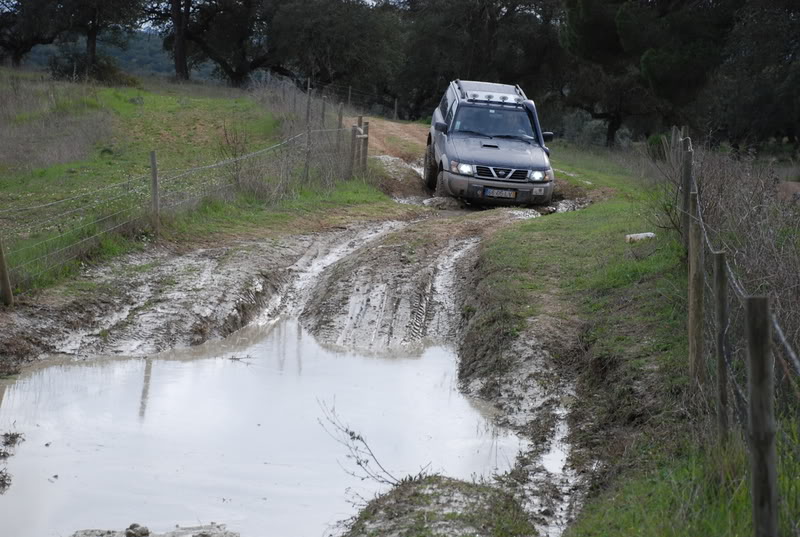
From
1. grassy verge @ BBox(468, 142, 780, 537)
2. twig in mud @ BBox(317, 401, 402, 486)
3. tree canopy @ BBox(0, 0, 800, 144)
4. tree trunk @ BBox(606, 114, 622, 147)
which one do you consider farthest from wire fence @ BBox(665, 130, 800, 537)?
tree trunk @ BBox(606, 114, 622, 147)

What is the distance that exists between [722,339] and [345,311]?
617 centimetres

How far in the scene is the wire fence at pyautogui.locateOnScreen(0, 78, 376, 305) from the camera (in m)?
10.1

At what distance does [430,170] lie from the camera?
18.1 m

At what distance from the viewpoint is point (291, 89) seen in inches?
1046

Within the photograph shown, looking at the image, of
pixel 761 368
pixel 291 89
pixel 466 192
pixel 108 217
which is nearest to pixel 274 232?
pixel 108 217

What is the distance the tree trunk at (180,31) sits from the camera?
43222mm

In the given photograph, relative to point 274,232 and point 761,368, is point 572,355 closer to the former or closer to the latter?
point 761,368

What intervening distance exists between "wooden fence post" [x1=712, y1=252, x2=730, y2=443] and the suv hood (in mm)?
11357

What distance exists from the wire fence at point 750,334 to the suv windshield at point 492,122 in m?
7.25

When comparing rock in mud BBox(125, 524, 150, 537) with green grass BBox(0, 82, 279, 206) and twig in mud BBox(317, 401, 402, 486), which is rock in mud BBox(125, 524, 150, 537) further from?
green grass BBox(0, 82, 279, 206)

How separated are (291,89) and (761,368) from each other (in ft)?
80.1

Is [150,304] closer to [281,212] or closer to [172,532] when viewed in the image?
[172,532]

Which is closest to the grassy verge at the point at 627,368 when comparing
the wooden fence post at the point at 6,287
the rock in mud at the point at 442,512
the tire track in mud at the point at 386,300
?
the rock in mud at the point at 442,512

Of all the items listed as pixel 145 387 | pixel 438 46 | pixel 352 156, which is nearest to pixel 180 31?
pixel 438 46
